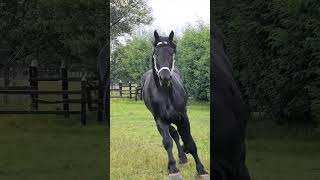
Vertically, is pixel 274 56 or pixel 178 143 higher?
pixel 274 56

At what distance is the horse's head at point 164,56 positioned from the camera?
5547mm

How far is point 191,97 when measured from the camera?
18.4ft

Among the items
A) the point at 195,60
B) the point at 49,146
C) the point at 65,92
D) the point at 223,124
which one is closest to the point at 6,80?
the point at 65,92

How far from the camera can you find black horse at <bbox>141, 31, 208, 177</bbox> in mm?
5559

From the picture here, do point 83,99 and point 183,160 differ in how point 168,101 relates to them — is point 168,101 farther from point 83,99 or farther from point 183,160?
point 83,99

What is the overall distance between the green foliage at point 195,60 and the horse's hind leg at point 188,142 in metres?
0.27

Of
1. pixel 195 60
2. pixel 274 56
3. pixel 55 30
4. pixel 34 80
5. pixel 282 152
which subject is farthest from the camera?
pixel 55 30

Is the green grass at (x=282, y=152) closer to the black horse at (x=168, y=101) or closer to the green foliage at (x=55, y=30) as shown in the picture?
the black horse at (x=168, y=101)

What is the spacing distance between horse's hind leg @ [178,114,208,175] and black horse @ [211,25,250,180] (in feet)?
0.43

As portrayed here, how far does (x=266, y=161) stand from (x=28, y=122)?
524cm

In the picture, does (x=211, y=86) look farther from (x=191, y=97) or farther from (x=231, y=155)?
(x=231, y=155)

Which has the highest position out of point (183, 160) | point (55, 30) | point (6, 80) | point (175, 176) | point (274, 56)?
point (55, 30)

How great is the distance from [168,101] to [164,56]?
0.44 meters

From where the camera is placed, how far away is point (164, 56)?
554 cm
